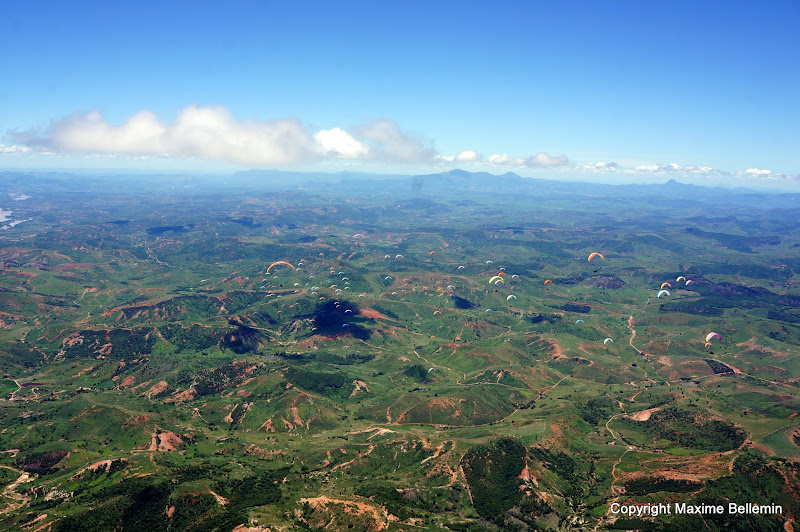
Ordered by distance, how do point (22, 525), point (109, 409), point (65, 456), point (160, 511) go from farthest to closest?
point (109, 409) < point (65, 456) < point (160, 511) < point (22, 525)

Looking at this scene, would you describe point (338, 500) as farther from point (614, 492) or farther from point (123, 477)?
point (614, 492)

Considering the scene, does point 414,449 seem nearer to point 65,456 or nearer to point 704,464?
point 704,464

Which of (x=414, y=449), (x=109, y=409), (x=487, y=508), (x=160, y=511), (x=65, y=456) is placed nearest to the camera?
(x=160, y=511)

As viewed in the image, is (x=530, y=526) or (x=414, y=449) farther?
(x=414, y=449)

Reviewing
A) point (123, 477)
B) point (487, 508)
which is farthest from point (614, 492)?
point (123, 477)

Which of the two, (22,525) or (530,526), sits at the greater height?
(22,525)

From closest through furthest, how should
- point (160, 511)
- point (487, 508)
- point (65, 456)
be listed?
point (160, 511) < point (487, 508) < point (65, 456)

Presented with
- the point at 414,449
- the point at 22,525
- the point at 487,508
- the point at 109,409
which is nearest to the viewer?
the point at 22,525

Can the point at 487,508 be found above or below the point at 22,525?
below

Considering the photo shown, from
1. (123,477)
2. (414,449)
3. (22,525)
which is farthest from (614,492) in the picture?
(22,525)
